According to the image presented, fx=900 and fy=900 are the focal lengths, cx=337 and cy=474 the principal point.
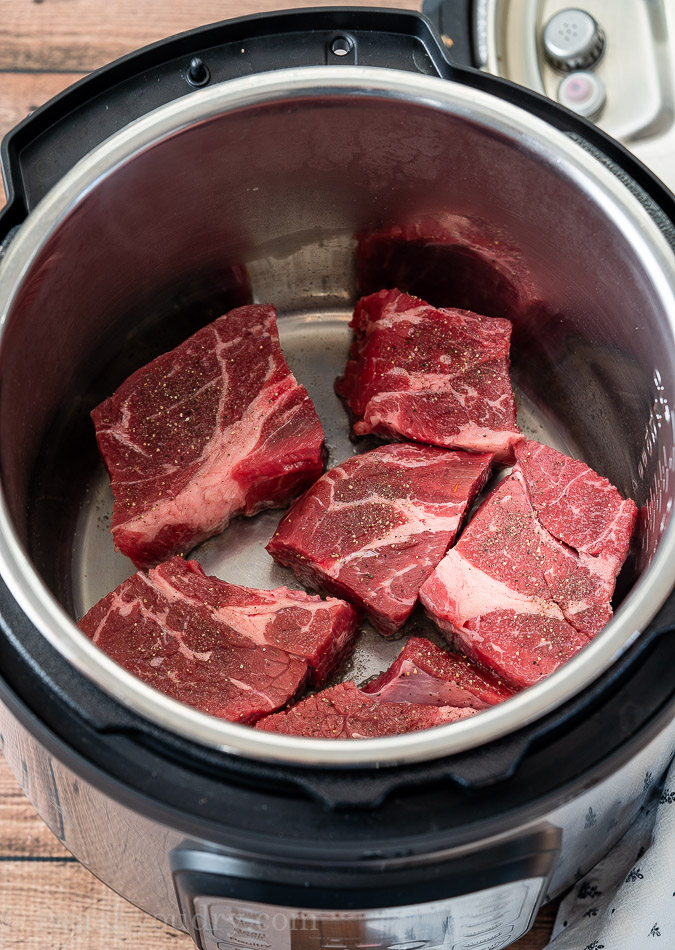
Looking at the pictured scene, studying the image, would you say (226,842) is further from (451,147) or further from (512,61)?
(512,61)

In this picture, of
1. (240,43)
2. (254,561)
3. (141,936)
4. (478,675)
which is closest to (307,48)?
(240,43)

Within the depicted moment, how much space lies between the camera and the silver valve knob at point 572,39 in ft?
7.27

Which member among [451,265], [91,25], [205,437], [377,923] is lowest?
[377,923]

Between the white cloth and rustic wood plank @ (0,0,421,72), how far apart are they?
6.70 feet

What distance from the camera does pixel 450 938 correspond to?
1436mm

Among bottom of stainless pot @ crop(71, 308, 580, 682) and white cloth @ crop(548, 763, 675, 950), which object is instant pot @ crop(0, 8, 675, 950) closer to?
bottom of stainless pot @ crop(71, 308, 580, 682)

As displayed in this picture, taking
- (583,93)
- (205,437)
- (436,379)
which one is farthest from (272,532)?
(583,93)

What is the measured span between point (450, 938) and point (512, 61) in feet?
6.39

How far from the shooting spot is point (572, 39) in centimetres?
222

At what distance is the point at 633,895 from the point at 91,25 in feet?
7.82

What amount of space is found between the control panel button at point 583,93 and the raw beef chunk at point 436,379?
670mm

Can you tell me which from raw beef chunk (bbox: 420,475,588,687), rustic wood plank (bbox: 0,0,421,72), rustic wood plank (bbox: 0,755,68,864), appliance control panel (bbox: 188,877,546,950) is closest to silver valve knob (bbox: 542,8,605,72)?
rustic wood plank (bbox: 0,0,421,72)

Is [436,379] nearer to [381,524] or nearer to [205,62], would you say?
[381,524]

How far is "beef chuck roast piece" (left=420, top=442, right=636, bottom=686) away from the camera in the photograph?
1.71m
